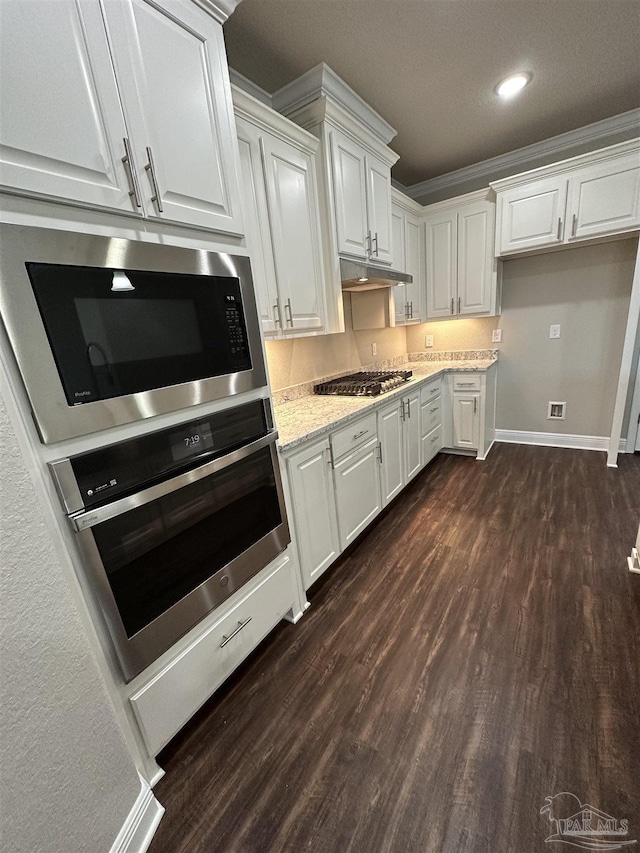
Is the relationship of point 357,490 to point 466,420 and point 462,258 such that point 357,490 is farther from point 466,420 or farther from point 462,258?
point 462,258

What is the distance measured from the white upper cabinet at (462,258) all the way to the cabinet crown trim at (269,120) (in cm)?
189

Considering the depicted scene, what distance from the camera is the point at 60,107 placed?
80 centimetres

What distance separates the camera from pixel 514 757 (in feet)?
3.74

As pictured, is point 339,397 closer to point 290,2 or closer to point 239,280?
→ point 239,280

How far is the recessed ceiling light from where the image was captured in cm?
211

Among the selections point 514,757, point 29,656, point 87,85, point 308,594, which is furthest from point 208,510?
point 514,757

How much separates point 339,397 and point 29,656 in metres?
1.96

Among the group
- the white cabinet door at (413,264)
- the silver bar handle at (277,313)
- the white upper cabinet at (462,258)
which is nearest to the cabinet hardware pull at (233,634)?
the silver bar handle at (277,313)

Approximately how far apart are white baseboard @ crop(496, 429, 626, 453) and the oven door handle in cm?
339

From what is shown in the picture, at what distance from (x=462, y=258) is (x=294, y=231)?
218 centimetres

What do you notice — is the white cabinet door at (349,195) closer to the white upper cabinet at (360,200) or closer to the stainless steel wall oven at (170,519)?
the white upper cabinet at (360,200)

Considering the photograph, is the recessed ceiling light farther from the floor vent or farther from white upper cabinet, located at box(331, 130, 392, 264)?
the floor vent

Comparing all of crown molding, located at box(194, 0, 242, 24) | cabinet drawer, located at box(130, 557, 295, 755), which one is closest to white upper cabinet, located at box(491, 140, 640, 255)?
crown molding, located at box(194, 0, 242, 24)

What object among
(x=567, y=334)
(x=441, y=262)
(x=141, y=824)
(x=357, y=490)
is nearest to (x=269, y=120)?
(x=357, y=490)
